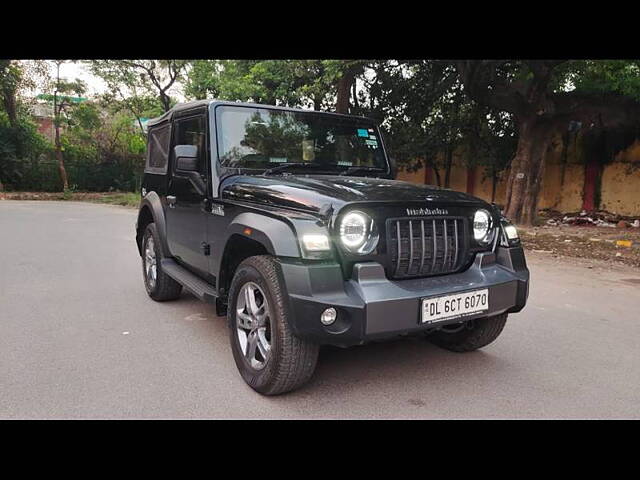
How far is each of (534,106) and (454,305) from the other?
11747 millimetres

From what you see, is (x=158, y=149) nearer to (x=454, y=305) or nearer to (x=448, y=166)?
(x=454, y=305)

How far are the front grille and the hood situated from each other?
0.44 feet

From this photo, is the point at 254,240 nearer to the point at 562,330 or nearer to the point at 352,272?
the point at 352,272

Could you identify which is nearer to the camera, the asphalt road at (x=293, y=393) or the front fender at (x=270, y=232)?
the front fender at (x=270, y=232)

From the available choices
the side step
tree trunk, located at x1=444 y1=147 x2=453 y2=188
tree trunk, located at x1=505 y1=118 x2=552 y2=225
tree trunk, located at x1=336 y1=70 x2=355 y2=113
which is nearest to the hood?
the side step

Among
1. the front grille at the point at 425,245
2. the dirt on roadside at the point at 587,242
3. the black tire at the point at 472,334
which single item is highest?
the front grille at the point at 425,245

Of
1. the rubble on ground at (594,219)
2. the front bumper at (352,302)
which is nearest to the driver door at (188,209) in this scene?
the front bumper at (352,302)

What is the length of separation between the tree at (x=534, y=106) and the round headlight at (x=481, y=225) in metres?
9.76

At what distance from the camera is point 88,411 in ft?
9.57

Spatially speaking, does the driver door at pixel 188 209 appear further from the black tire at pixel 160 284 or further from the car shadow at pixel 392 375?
the car shadow at pixel 392 375

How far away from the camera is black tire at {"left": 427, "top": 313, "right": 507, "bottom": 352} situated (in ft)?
12.2

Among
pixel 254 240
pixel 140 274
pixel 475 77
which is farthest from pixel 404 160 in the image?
pixel 254 240

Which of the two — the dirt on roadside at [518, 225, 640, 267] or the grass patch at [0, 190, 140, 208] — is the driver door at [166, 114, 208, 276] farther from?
the grass patch at [0, 190, 140, 208]

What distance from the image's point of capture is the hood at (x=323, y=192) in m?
3.05
